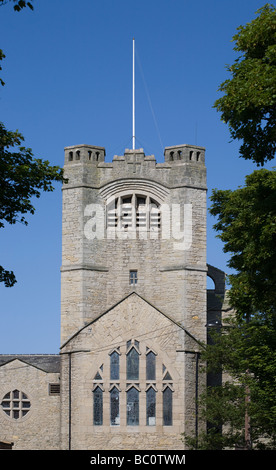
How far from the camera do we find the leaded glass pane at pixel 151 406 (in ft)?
154

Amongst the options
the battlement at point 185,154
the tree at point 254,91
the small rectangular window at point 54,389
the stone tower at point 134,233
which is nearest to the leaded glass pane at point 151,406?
the stone tower at point 134,233

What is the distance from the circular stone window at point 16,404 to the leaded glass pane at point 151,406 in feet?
22.5

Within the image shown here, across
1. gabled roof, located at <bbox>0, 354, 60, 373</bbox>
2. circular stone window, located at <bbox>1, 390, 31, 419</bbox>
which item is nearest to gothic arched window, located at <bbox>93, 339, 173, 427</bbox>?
gabled roof, located at <bbox>0, 354, 60, 373</bbox>

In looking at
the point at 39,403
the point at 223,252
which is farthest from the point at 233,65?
the point at 39,403

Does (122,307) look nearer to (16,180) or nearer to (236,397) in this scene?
(236,397)

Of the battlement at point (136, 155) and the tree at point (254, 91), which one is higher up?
the battlement at point (136, 155)

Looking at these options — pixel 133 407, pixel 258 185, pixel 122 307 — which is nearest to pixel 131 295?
pixel 122 307

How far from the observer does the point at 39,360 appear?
52.7 metres

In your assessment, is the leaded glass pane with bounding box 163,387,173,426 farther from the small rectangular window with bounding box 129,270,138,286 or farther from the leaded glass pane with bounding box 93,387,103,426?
the small rectangular window with bounding box 129,270,138,286

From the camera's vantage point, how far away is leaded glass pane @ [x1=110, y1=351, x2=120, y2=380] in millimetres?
47531

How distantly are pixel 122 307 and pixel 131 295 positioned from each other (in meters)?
0.76

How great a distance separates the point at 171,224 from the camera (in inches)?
1988

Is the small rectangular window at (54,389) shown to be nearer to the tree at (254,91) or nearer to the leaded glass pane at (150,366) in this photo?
the leaded glass pane at (150,366)
